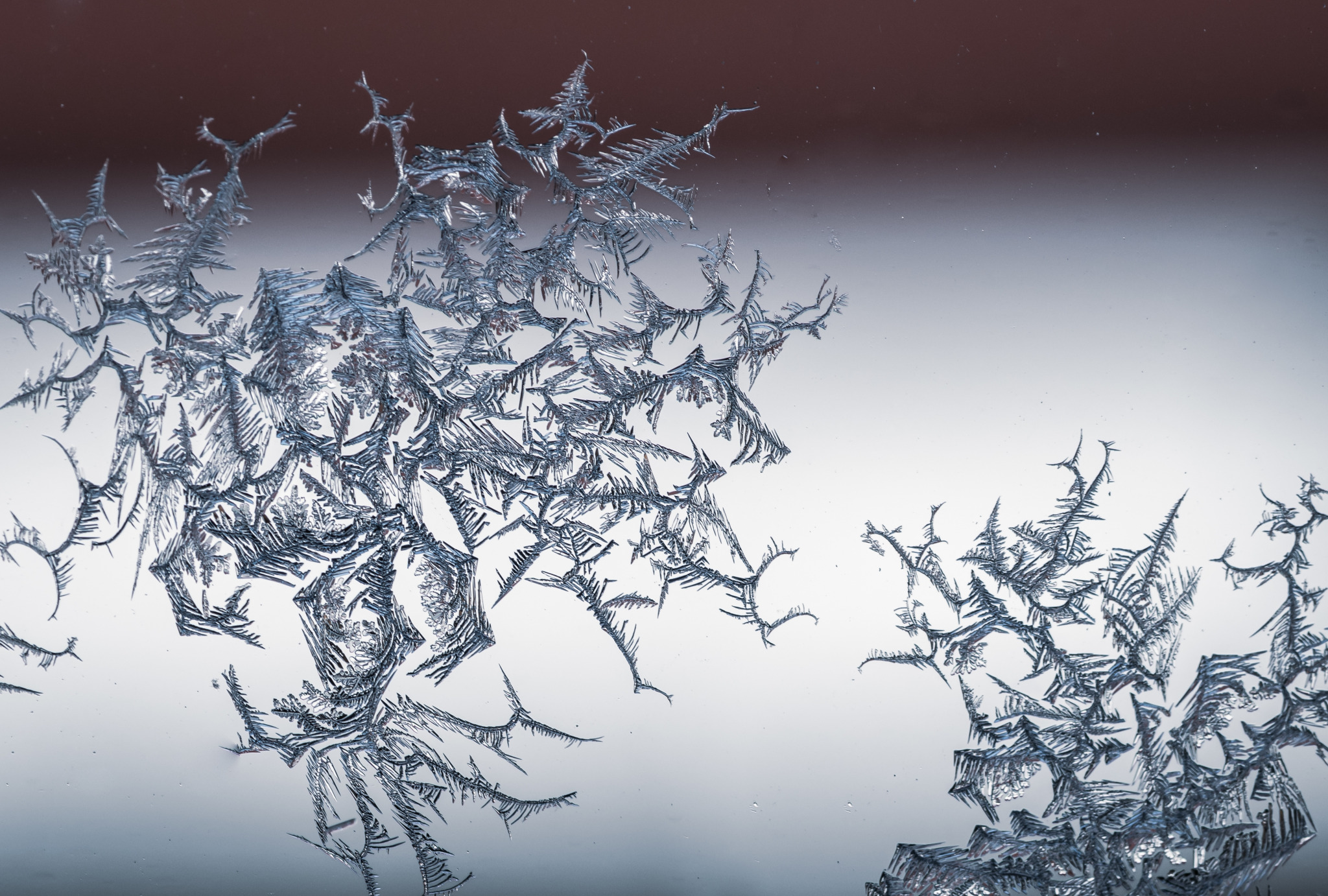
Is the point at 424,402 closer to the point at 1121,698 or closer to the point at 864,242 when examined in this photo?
the point at 864,242

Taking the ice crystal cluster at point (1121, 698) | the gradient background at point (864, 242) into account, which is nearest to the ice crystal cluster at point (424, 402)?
the gradient background at point (864, 242)

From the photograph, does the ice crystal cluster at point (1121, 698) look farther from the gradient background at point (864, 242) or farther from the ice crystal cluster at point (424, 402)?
the ice crystal cluster at point (424, 402)

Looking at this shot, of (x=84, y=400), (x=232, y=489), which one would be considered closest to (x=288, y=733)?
(x=232, y=489)

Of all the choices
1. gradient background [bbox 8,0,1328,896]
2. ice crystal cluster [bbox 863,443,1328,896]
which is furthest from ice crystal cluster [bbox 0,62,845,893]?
ice crystal cluster [bbox 863,443,1328,896]

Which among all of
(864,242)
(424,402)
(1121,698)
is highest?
(864,242)

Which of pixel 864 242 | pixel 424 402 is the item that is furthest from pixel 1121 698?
pixel 424 402

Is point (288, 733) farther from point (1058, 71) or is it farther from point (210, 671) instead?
point (1058, 71)

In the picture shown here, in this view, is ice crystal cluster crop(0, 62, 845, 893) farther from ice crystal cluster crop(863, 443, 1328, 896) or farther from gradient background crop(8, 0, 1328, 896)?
ice crystal cluster crop(863, 443, 1328, 896)
